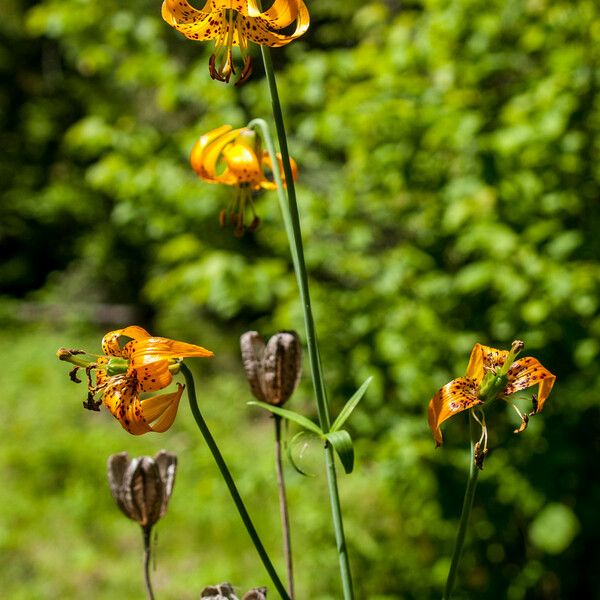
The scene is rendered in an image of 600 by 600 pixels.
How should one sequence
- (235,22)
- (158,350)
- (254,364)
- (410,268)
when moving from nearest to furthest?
(158,350)
(235,22)
(254,364)
(410,268)

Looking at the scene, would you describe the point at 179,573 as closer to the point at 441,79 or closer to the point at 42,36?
the point at 441,79

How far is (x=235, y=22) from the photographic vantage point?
722 millimetres

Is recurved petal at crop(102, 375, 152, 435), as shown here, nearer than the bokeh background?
Yes

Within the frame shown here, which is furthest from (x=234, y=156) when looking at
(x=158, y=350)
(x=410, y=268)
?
(x=410, y=268)

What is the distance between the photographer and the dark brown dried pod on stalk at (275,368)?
2.68 ft

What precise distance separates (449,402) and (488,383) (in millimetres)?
38

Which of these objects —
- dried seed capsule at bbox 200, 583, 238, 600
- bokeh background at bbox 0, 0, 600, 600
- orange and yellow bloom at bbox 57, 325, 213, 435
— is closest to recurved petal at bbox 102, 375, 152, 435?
orange and yellow bloom at bbox 57, 325, 213, 435

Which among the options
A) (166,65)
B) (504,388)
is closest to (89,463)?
(166,65)

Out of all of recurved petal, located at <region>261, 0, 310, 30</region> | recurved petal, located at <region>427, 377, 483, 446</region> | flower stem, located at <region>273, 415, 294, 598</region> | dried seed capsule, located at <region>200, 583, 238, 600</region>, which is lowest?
dried seed capsule, located at <region>200, 583, 238, 600</region>

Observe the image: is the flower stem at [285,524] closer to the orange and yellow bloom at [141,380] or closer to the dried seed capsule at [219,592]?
the dried seed capsule at [219,592]

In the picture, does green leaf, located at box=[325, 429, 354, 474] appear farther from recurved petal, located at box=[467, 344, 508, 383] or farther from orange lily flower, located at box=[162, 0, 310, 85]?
orange lily flower, located at box=[162, 0, 310, 85]

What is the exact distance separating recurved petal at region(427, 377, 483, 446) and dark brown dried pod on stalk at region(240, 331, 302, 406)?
0.71 feet

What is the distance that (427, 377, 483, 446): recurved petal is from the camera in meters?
0.62

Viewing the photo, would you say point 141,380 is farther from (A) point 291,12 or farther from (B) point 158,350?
(A) point 291,12
